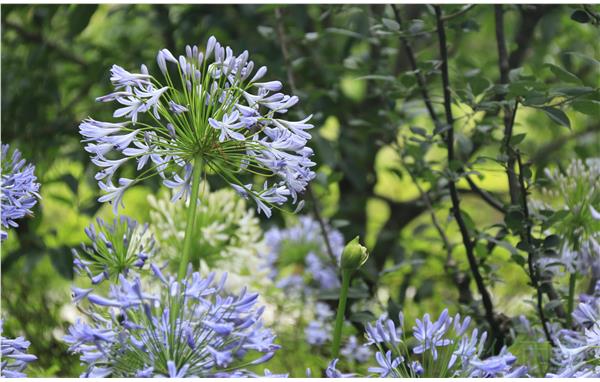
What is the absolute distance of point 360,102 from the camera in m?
2.21

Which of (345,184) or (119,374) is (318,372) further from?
(345,184)

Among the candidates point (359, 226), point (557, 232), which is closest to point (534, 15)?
point (359, 226)

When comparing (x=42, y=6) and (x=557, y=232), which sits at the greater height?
(x=42, y=6)

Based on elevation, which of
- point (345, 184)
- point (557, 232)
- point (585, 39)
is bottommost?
point (557, 232)

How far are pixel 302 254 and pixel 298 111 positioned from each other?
456mm

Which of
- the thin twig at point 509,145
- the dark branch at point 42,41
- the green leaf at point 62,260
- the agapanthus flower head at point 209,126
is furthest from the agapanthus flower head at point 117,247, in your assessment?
the dark branch at point 42,41

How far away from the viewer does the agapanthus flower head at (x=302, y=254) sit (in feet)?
5.91

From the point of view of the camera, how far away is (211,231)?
4.86ft

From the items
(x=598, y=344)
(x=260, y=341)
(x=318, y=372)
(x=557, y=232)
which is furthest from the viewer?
(x=318, y=372)

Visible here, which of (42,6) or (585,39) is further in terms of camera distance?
(585,39)

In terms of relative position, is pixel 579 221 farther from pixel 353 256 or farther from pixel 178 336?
pixel 178 336

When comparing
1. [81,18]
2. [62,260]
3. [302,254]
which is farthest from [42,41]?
[302,254]

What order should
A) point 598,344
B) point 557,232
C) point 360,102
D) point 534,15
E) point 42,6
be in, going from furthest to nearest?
1. point 360,102
2. point 42,6
3. point 534,15
4. point 557,232
5. point 598,344

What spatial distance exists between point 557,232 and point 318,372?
1.55 ft
